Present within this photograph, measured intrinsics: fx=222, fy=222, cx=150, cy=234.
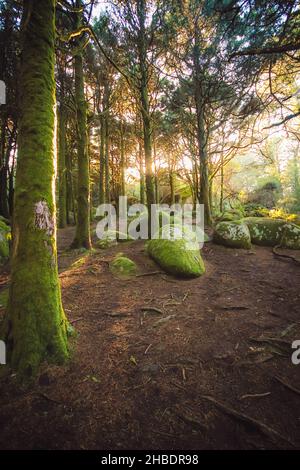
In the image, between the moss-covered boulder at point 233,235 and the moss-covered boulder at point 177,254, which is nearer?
the moss-covered boulder at point 177,254

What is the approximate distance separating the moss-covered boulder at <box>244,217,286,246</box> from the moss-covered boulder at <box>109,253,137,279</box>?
5131 mm

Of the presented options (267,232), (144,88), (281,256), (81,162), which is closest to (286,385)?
(281,256)

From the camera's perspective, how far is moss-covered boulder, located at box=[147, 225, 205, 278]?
18.4ft

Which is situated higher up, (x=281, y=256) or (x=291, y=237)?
(x=291, y=237)

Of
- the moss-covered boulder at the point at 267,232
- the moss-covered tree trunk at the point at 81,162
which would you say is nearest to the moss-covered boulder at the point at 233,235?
the moss-covered boulder at the point at 267,232

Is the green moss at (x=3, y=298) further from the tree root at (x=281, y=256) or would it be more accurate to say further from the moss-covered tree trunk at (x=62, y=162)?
the moss-covered tree trunk at (x=62, y=162)

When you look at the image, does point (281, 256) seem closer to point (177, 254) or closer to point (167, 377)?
point (177, 254)

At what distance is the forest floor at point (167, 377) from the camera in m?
1.96

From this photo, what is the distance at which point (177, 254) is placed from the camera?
5758mm

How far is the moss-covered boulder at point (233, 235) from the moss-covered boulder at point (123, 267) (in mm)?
3790

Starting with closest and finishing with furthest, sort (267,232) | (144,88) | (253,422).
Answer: (253,422) → (144,88) → (267,232)

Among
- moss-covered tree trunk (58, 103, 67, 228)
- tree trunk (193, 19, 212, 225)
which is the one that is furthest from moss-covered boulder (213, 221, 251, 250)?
moss-covered tree trunk (58, 103, 67, 228)

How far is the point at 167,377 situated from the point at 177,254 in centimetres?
337

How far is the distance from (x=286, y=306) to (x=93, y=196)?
80.1 ft
